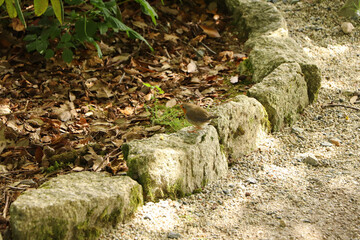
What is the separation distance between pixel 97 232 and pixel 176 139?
856 mm

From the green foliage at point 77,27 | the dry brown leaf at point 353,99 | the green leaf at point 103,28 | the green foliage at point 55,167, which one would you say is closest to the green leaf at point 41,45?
the green foliage at point 77,27

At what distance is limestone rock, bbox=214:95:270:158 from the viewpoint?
3096 mm

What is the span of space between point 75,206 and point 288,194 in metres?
1.44

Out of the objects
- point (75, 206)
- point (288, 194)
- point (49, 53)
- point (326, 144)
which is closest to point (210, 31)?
point (49, 53)

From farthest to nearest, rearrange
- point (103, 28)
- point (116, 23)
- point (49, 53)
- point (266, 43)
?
1. point (266, 43)
2. point (49, 53)
3. point (103, 28)
4. point (116, 23)

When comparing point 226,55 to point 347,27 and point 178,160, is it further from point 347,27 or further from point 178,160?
point 178,160

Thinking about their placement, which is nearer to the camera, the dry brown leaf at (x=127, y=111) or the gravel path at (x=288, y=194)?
the gravel path at (x=288, y=194)

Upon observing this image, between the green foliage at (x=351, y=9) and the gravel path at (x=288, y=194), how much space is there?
60.9 inches

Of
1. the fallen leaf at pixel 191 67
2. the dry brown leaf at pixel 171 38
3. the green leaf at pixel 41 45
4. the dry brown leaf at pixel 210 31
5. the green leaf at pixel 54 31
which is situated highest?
the green leaf at pixel 54 31

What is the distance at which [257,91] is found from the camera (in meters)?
3.58

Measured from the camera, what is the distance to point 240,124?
10.6 feet

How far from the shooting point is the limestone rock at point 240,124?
3.10m

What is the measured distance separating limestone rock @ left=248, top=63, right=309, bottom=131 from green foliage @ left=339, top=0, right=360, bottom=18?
2055 millimetres

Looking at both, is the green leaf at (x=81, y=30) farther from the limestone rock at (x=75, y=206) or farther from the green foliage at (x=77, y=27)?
the limestone rock at (x=75, y=206)
